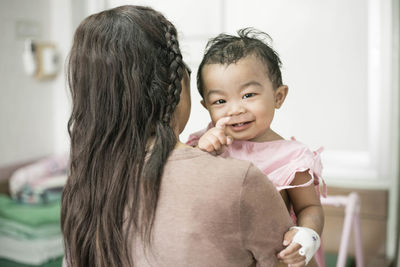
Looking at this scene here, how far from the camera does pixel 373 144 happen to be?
207cm

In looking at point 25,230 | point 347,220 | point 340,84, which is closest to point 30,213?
point 25,230

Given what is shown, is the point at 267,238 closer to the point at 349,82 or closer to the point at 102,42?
the point at 102,42

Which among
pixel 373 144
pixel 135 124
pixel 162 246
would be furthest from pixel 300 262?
pixel 373 144

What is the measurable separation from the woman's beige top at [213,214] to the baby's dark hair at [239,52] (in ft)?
1.05

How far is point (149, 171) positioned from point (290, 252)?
0.29 m

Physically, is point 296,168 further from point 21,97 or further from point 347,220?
point 21,97

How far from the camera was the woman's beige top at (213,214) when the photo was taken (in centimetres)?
75

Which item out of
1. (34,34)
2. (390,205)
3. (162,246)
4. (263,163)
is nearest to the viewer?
(162,246)

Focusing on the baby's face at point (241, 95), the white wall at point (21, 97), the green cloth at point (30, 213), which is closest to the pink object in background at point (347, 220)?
the baby's face at point (241, 95)

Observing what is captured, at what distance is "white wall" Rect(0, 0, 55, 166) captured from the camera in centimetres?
251

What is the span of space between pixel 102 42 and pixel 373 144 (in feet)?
5.22

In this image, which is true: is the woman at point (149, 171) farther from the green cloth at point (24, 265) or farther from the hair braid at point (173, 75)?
the green cloth at point (24, 265)

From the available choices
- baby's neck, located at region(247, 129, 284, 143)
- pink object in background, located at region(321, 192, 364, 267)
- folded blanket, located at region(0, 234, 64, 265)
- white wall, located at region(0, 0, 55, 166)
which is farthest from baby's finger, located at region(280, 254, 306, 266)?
white wall, located at region(0, 0, 55, 166)

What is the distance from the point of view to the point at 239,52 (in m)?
1.03
